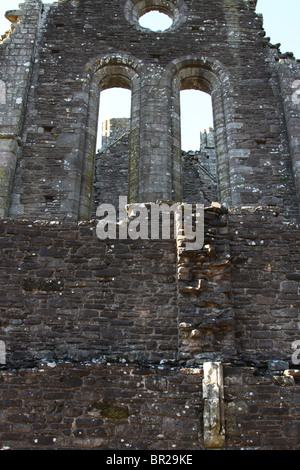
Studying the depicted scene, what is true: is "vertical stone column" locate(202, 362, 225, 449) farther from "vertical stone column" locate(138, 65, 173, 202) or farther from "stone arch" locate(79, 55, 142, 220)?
"stone arch" locate(79, 55, 142, 220)

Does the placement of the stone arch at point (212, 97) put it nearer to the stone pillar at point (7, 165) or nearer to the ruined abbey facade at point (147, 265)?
the ruined abbey facade at point (147, 265)

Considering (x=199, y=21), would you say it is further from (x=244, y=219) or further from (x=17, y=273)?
(x=17, y=273)

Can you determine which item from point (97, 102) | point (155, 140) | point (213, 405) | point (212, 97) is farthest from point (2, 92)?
point (213, 405)

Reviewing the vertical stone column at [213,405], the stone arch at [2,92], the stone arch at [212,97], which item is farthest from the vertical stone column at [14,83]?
the vertical stone column at [213,405]

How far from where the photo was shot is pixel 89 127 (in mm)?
9797

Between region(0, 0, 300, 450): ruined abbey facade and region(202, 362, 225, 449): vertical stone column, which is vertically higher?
region(0, 0, 300, 450): ruined abbey facade

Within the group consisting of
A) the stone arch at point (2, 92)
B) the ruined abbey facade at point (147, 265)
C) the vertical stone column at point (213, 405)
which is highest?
the stone arch at point (2, 92)

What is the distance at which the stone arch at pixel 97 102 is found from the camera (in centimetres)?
930

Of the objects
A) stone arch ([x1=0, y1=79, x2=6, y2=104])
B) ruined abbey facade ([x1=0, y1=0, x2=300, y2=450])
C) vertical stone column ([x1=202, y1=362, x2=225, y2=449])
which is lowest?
vertical stone column ([x1=202, y1=362, x2=225, y2=449])

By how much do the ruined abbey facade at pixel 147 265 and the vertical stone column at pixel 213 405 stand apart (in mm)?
14

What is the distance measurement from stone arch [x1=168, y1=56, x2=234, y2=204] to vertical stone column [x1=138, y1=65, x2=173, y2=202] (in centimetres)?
18

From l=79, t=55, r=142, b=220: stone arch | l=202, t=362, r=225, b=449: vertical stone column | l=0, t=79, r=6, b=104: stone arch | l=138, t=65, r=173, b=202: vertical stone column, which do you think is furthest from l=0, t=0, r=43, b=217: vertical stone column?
l=202, t=362, r=225, b=449: vertical stone column

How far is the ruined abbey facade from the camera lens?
4.91 metres
